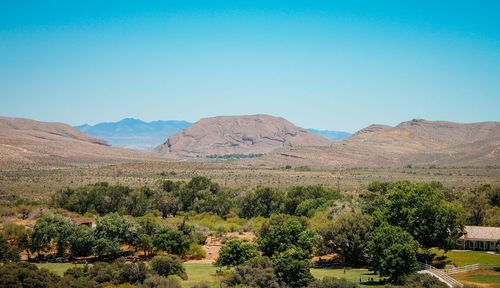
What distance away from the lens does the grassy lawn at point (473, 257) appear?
37312 millimetres

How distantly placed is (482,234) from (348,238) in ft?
44.1

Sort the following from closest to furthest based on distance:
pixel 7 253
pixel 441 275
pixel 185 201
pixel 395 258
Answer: pixel 395 258 → pixel 441 275 → pixel 7 253 → pixel 185 201

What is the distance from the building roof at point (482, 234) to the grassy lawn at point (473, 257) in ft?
5.59

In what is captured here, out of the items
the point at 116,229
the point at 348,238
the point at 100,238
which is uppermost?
the point at 348,238

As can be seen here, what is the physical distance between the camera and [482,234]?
42.0 meters

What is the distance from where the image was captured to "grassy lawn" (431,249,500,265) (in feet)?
122

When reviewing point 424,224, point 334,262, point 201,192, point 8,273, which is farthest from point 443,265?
point 201,192

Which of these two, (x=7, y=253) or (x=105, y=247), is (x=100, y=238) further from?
(x=7, y=253)

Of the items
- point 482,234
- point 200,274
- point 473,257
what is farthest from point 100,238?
point 482,234

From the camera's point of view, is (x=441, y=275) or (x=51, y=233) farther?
(x=51, y=233)

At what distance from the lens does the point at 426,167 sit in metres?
153

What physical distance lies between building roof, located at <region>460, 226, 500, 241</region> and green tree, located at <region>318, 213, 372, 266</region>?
32.5ft

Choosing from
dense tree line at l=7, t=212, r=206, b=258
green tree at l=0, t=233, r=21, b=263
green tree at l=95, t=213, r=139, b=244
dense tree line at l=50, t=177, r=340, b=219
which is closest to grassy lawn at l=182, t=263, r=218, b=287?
dense tree line at l=7, t=212, r=206, b=258

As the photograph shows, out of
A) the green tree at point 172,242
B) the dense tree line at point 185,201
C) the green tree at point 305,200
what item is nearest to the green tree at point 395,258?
the green tree at point 172,242
